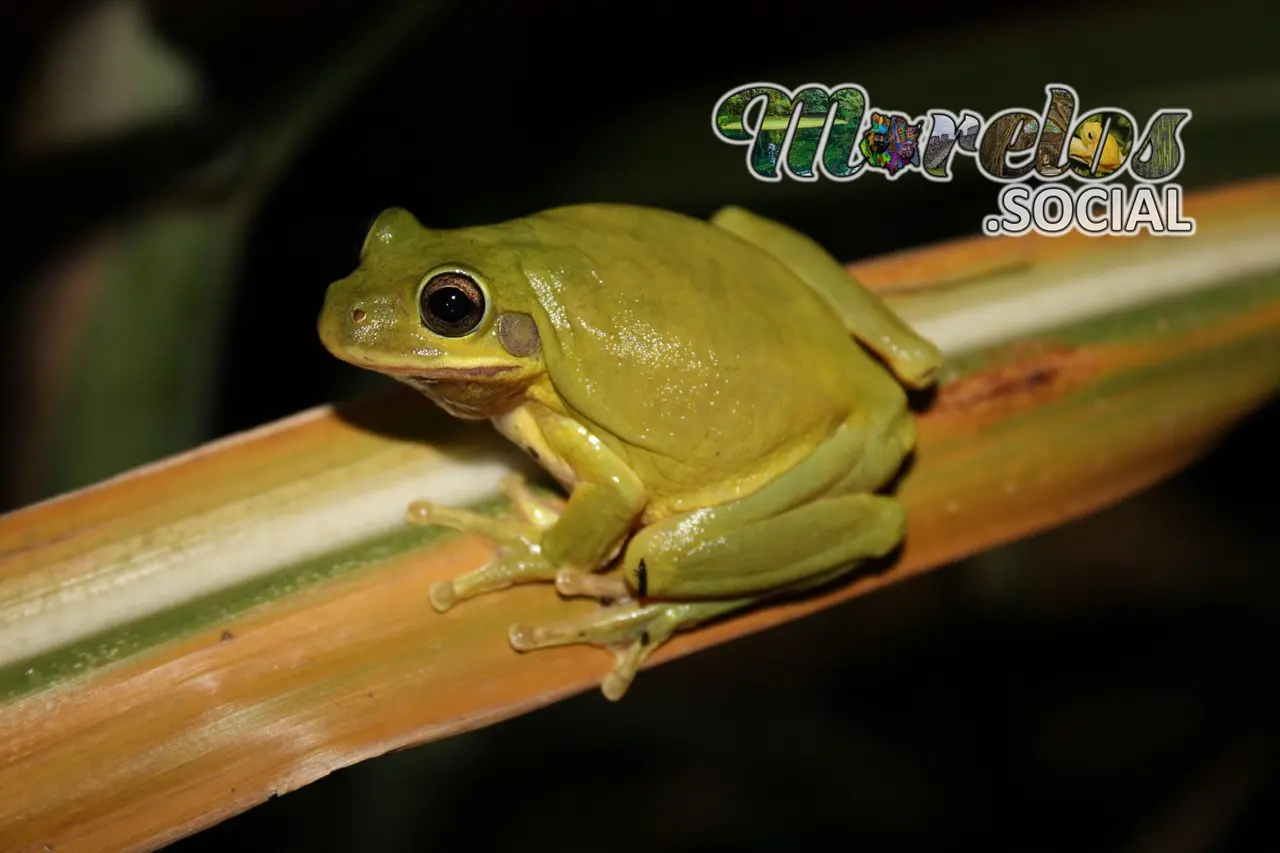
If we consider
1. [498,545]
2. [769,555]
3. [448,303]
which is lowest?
[498,545]

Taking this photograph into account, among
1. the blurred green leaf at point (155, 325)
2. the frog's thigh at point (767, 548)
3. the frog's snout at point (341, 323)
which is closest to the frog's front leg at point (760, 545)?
the frog's thigh at point (767, 548)

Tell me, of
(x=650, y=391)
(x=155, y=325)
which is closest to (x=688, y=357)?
(x=650, y=391)

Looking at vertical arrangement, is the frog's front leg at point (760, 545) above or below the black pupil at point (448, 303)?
below

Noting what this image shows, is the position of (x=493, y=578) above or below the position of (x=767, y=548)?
below

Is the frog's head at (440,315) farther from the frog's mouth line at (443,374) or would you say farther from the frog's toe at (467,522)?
the frog's toe at (467,522)

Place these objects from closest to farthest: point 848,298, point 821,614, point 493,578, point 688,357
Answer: point 493,578 < point 688,357 < point 848,298 < point 821,614

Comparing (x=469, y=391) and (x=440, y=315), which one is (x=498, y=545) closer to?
(x=469, y=391)

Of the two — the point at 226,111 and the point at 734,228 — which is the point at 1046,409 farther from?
the point at 226,111

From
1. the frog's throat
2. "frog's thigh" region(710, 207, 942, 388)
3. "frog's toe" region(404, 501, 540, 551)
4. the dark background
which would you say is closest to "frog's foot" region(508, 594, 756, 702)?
"frog's toe" region(404, 501, 540, 551)
